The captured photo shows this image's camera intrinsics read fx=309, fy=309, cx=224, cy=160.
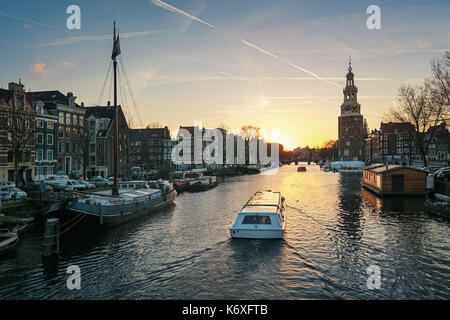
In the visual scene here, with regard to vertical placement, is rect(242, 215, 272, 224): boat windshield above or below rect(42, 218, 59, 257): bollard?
above

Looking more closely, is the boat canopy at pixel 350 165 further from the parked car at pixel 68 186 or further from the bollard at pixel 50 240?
the bollard at pixel 50 240

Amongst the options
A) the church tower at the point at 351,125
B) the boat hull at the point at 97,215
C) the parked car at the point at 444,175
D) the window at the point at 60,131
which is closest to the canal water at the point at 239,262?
the boat hull at the point at 97,215

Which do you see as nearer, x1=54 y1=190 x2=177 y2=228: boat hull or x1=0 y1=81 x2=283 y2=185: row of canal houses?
x1=54 y1=190 x2=177 y2=228: boat hull

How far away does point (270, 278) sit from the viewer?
16078 mm

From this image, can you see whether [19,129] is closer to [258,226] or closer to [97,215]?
[97,215]

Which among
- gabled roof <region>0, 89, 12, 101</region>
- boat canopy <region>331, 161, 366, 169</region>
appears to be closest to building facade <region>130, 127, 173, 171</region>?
gabled roof <region>0, 89, 12, 101</region>

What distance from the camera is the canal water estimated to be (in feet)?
48.5

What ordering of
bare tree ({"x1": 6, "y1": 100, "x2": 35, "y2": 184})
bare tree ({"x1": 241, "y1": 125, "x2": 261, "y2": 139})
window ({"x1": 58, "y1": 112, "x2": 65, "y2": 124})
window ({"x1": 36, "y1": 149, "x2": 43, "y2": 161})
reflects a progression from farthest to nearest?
bare tree ({"x1": 241, "y1": 125, "x2": 261, "y2": 139}) → window ({"x1": 58, "y1": 112, "x2": 65, "y2": 124}) → window ({"x1": 36, "y1": 149, "x2": 43, "y2": 161}) → bare tree ({"x1": 6, "y1": 100, "x2": 35, "y2": 184})

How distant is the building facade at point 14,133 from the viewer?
1709 inches

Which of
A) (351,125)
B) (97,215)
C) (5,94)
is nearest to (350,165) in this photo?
(351,125)

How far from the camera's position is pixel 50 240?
20.4 meters

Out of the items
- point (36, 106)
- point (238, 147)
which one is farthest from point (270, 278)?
point (238, 147)

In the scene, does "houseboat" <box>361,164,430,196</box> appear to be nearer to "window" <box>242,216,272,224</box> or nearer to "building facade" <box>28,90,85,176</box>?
"window" <box>242,216,272,224</box>
